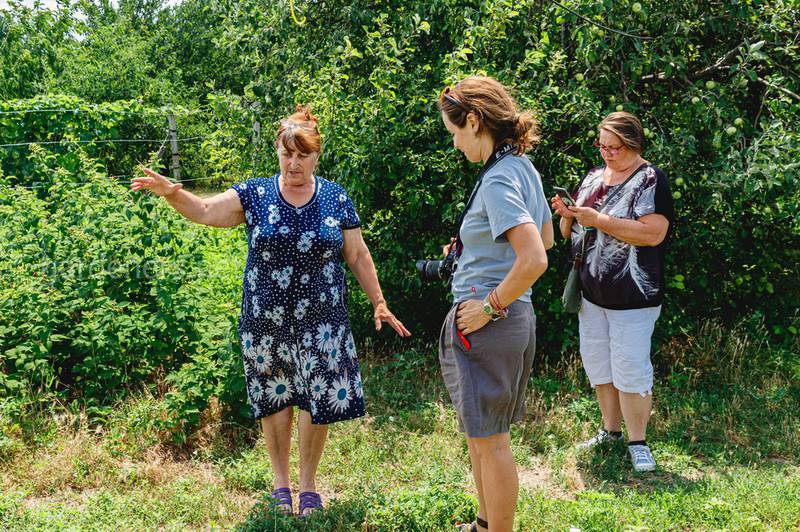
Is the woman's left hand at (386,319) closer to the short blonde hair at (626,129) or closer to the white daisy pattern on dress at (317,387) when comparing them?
the white daisy pattern on dress at (317,387)

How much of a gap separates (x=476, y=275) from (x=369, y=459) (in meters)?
1.78

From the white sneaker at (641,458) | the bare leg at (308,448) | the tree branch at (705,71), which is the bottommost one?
the white sneaker at (641,458)

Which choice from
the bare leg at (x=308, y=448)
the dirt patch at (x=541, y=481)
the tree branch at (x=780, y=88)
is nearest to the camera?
the bare leg at (x=308, y=448)

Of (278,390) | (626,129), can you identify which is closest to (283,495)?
(278,390)

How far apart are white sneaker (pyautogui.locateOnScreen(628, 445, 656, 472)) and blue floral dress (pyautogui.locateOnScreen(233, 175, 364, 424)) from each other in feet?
5.24

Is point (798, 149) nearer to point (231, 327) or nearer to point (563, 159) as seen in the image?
point (563, 159)

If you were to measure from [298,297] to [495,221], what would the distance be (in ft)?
3.90

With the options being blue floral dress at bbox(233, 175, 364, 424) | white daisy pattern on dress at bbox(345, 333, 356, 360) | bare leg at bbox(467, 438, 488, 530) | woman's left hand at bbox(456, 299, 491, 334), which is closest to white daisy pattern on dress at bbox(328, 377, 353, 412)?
blue floral dress at bbox(233, 175, 364, 424)

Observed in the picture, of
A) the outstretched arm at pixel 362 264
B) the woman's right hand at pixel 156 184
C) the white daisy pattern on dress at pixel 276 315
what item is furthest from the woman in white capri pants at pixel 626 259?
the woman's right hand at pixel 156 184

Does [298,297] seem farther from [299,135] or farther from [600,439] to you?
[600,439]

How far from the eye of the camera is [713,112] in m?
4.68

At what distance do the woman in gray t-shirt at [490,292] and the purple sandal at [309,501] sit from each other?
104 cm

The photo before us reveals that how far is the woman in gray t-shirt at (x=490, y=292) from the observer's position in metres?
2.66

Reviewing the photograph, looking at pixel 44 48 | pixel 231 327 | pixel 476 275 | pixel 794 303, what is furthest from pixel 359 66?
pixel 44 48
